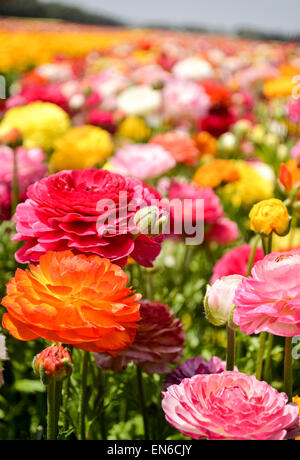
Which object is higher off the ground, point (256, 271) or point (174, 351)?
point (256, 271)

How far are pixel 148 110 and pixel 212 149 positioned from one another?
0.88 ft

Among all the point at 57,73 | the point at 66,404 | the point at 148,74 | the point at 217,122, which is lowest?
the point at 66,404

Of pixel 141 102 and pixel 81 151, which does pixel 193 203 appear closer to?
pixel 81 151

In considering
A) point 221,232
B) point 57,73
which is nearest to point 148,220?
point 221,232

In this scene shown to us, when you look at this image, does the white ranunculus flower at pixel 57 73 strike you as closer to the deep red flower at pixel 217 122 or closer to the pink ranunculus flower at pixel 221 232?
the deep red flower at pixel 217 122

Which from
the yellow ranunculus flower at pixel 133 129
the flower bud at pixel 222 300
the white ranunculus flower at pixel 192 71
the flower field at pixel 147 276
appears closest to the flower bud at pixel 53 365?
the flower field at pixel 147 276

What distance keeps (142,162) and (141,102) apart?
2.20 feet

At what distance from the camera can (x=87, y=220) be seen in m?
0.55

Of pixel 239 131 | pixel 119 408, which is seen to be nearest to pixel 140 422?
pixel 119 408

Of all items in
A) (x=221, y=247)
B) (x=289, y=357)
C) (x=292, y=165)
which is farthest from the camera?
(x=221, y=247)

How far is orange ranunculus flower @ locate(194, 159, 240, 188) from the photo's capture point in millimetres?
1138

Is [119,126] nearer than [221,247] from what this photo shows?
No
